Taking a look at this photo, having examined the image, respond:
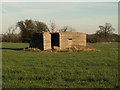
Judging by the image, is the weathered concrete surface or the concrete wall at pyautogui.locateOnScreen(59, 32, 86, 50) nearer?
the weathered concrete surface

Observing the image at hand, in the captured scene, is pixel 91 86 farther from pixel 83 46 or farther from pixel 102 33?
pixel 102 33

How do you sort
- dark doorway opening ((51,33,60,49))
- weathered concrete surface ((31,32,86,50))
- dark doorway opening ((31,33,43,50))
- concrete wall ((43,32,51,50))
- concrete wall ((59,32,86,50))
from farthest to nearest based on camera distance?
concrete wall ((59,32,86,50))
dark doorway opening ((51,33,60,49))
dark doorway opening ((31,33,43,50))
weathered concrete surface ((31,32,86,50))
concrete wall ((43,32,51,50))

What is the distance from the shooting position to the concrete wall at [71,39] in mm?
42250

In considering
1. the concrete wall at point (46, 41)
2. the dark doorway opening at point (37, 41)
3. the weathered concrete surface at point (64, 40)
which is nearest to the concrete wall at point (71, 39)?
the weathered concrete surface at point (64, 40)

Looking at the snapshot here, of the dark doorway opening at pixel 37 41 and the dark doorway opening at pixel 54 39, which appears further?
the dark doorway opening at pixel 54 39

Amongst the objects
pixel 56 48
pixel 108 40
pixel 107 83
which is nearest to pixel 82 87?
pixel 107 83

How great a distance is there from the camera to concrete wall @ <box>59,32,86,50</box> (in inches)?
1663

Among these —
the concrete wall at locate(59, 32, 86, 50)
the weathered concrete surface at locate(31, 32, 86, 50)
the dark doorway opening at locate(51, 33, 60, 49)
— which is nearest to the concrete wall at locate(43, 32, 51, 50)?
the weathered concrete surface at locate(31, 32, 86, 50)

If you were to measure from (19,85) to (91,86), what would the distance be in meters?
2.67

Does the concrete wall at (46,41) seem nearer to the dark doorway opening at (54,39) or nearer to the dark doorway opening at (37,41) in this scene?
the dark doorway opening at (37,41)

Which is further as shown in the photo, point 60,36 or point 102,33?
point 102,33

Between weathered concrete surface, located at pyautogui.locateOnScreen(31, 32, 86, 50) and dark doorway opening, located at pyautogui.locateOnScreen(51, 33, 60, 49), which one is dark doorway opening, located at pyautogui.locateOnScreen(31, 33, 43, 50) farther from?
dark doorway opening, located at pyautogui.locateOnScreen(51, 33, 60, 49)

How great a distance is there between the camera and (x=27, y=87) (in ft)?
34.1

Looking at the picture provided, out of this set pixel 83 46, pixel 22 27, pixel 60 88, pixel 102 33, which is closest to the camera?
pixel 60 88
